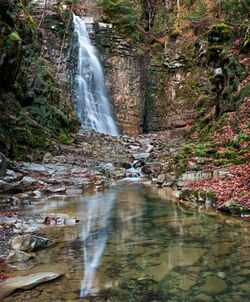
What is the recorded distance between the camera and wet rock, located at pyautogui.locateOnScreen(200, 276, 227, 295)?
4.14 meters

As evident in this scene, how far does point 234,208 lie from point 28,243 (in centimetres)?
454

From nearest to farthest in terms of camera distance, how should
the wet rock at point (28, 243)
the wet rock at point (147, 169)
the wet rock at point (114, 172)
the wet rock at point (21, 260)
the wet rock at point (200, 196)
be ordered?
the wet rock at point (21, 260) → the wet rock at point (28, 243) → the wet rock at point (200, 196) → the wet rock at point (114, 172) → the wet rock at point (147, 169)

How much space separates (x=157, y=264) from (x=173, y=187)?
25.4 feet

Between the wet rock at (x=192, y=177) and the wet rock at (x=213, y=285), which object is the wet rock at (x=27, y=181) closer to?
the wet rock at (x=192, y=177)

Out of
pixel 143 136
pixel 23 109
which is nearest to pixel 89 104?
pixel 143 136

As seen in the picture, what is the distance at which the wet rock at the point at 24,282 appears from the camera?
414 centimetres

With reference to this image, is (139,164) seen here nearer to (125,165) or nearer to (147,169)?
(125,165)

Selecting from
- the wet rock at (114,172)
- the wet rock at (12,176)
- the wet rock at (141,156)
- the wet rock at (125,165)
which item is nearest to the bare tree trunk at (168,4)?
the wet rock at (141,156)

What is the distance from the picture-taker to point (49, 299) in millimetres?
3990

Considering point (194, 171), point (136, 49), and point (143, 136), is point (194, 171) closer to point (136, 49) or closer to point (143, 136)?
point (143, 136)

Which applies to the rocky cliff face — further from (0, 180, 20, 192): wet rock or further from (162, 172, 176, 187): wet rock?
(162, 172, 176, 187): wet rock

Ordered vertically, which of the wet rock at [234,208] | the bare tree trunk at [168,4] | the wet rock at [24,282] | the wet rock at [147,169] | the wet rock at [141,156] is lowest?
the wet rock at [24,282]

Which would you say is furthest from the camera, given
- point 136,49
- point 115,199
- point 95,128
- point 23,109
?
point 136,49

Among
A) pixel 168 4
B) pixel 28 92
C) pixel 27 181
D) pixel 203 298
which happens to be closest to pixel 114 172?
pixel 27 181
